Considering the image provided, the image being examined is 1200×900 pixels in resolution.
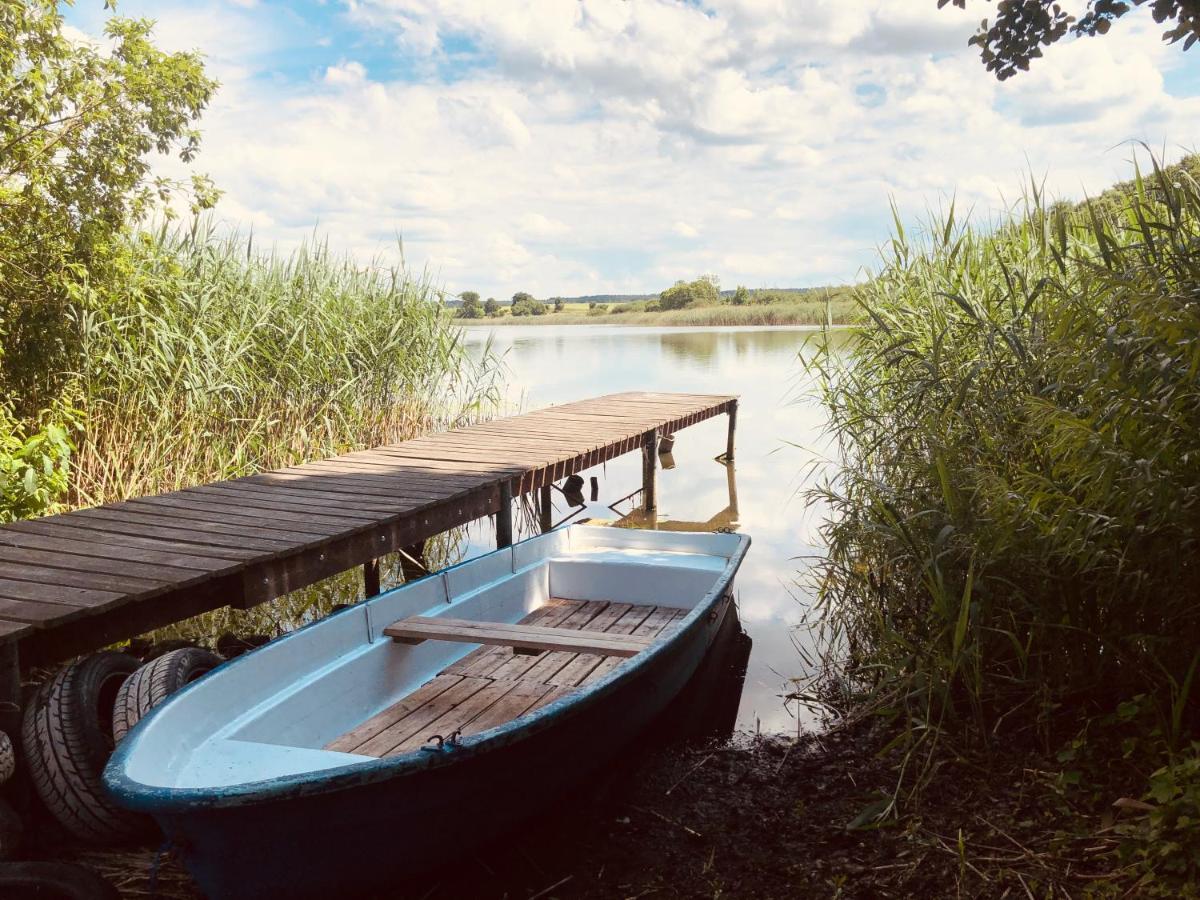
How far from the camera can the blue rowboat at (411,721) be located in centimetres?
268

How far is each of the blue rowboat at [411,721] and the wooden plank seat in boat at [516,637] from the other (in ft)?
0.04

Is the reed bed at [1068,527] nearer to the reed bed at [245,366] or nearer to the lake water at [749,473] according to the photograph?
the lake water at [749,473]

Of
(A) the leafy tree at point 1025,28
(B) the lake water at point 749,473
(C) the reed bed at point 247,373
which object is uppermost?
(A) the leafy tree at point 1025,28

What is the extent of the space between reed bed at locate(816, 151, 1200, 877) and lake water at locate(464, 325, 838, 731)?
1199 mm

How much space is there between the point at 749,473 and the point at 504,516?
665 cm

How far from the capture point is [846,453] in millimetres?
6301

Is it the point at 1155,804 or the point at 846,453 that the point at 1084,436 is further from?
the point at 846,453

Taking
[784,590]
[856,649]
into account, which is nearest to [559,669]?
[856,649]

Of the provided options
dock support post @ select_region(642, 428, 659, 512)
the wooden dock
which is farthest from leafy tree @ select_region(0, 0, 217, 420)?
dock support post @ select_region(642, 428, 659, 512)

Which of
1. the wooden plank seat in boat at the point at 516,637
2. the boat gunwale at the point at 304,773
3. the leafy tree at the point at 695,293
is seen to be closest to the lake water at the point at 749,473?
the wooden plank seat in boat at the point at 516,637

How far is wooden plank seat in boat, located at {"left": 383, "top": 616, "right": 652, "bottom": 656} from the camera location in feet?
13.1

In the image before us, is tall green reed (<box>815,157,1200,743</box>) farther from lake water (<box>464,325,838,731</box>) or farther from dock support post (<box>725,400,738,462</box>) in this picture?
dock support post (<box>725,400,738,462</box>)

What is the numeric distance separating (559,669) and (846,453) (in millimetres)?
2763

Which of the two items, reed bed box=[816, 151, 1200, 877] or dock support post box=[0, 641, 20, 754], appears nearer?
reed bed box=[816, 151, 1200, 877]
